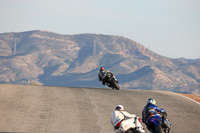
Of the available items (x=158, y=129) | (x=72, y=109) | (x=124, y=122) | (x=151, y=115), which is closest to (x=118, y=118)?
(x=124, y=122)

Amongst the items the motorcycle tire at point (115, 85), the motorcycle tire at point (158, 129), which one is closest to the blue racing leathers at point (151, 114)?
the motorcycle tire at point (158, 129)

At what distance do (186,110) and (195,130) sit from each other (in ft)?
13.0

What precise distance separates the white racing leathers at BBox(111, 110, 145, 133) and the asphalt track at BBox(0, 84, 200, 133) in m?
3.66

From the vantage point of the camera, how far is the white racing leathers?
1312 centimetres

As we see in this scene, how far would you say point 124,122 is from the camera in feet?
43.2

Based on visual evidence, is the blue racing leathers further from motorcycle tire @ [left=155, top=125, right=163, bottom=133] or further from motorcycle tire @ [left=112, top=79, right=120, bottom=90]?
motorcycle tire @ [left=112, top=79, right=120, bottom=90]

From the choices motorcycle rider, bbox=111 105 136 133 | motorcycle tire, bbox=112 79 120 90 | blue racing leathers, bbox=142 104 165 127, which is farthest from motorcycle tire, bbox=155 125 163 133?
motorcycle tire, bbox=112 79 120 90

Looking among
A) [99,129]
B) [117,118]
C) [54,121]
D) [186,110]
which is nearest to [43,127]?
[54,121]

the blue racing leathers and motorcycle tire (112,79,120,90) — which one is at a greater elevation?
the blue racing leathers

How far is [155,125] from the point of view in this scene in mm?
13602

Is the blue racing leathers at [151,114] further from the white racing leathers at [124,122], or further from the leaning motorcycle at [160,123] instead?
the white racing leathers at [124,122]

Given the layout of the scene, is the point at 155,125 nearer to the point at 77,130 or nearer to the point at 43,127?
the point at 77,130

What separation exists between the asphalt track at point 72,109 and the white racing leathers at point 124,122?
12.0 feet

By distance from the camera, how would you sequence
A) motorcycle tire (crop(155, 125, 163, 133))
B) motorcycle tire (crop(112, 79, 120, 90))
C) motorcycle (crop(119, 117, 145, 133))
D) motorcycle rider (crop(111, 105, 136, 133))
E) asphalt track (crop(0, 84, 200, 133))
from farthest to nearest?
1. motorcycle tire (crop(112, 79, 120, 90))
2. asphalt track (crop(0, 84, 200, 133))
3. motorcycle tire (crop(155, 125, 163, 133))
4. motorcycle rider (crop(111, 105, 136, 133))
5. motorcycle (crop(119, 117, 145, 133))
